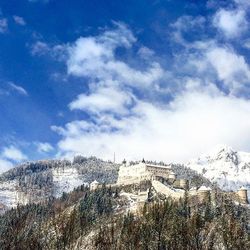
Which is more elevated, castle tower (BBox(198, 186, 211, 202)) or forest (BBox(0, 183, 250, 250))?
castle tower (BBox(198, 186, 211, 202))

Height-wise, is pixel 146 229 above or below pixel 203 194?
below

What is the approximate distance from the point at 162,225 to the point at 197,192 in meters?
72.4

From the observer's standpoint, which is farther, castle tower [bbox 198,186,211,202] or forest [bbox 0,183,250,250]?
castle tower [bbox 198,186,211,202]

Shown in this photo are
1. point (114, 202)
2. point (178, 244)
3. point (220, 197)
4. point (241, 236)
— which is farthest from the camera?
point (114, 202)

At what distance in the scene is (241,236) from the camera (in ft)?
331

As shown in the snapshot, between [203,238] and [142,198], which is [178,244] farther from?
[142,198]

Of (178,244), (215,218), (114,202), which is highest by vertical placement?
(114,202)

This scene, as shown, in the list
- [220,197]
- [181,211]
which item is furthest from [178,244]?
[220,197]

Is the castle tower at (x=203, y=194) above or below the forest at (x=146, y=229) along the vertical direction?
above

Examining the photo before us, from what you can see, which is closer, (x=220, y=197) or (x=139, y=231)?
(x=139, y=231)

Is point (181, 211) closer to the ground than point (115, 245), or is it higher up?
higher up

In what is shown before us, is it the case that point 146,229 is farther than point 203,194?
No

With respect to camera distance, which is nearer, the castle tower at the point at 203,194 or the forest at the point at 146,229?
the forest at the point at 146,229

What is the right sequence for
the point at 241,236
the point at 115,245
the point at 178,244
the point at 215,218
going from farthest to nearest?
the point at 215,218, the point at 115,245, the point at 178,244, the point at 241,236
